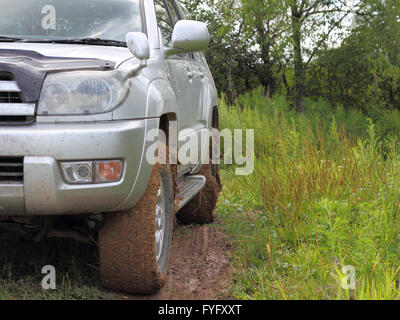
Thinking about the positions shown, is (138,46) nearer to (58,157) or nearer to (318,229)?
(58,157)

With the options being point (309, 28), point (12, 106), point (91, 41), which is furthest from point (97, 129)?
point (309, 28)

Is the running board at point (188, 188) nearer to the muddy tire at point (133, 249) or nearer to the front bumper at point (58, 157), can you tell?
the muddy tire at point (133, 249)

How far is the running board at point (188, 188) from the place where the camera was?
3734 millimetres

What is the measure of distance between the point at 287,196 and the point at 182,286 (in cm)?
133

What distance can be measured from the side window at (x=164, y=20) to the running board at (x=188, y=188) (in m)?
1.08

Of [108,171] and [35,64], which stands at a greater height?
[35,64]

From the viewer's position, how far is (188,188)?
4.09 m

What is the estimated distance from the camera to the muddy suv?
2520 millimetres

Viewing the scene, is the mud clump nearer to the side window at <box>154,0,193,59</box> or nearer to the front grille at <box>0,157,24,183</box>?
the front grille at <box>0,157,24,183</box>

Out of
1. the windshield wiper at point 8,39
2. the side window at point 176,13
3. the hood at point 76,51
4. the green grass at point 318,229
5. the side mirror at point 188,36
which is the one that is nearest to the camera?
the hood at point 76,51

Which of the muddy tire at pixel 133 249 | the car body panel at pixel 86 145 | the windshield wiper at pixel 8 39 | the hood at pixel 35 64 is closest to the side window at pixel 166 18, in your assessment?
the car body panel at pixel 86 145

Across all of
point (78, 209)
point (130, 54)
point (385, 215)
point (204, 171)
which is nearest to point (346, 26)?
point (204, 171)

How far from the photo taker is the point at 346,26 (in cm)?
1100

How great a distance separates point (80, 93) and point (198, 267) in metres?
1.64
